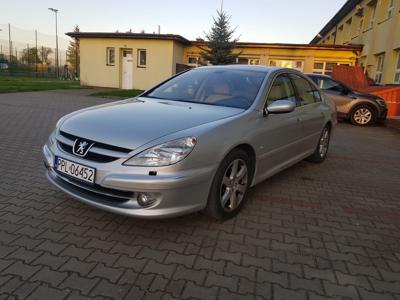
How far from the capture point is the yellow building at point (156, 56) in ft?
69.1

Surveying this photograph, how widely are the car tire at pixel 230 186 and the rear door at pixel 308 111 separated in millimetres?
1580

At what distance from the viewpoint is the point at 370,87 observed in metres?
14.2

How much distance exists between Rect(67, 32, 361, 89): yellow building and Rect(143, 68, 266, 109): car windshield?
55.2ft

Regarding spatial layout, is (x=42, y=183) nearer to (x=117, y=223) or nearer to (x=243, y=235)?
(x=117, y=223)

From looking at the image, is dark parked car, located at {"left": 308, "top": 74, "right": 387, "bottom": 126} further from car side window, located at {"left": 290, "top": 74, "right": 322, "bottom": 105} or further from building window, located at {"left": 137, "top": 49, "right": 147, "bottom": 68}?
building window, located at {"left": 137, "top": 49, "right": 147, "bottom": 68}

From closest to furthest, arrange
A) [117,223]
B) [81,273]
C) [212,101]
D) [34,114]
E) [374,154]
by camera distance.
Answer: [81,273], [117,223], [212,101], [374,154], [34,114]

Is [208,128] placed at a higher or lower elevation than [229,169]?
higher

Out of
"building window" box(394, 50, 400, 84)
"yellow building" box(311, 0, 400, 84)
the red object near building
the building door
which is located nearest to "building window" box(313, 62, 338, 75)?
"yellow building" box(311, 0, 400, 84)

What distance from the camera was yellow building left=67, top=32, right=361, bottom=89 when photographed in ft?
69.1

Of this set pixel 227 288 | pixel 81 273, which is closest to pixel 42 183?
pixel 81 273

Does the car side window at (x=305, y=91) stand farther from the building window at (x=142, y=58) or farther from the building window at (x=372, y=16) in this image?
the building window at (x=142, y=58)

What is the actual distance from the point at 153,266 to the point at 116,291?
371mm

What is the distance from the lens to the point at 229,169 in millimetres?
3230

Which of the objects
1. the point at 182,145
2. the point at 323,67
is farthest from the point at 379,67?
the point at 182,145
